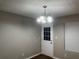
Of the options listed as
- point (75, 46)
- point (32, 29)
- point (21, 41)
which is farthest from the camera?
point (32, 29)

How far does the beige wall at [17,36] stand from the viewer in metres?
3.76

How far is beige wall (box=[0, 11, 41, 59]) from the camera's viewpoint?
12.3 ft

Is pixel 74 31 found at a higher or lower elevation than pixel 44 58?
higher

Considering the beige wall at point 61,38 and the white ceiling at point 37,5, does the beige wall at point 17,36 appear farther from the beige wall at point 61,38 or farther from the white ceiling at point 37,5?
the beige wall at point 61,38

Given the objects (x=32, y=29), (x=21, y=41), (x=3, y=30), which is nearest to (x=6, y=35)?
(x=3, y=30)

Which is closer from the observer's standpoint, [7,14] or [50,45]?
[7,14]

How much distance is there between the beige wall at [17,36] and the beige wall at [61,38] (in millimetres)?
1302

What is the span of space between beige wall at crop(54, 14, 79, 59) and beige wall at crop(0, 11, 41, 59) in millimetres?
1302

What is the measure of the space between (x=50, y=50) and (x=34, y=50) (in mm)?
1046

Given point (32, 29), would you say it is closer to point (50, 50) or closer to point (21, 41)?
point (21, 41)

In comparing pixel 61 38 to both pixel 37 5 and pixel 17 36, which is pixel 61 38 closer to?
pixel 17 36

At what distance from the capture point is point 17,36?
4348 millimetres

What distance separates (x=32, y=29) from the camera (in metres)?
5.25

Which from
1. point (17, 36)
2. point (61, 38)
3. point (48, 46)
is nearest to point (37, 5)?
point (17, 36)
